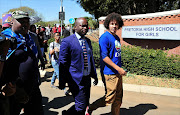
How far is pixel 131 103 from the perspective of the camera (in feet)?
13.2

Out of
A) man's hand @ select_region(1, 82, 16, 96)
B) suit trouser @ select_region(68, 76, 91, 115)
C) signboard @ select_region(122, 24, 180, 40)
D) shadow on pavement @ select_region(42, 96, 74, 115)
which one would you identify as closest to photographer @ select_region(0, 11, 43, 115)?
man's hand @ select_region(1, 82, 16, 96)

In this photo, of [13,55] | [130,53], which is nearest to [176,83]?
[130,53]

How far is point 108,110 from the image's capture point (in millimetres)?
3631

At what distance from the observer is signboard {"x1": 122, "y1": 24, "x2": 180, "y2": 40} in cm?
794

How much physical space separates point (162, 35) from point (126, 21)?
265 cm

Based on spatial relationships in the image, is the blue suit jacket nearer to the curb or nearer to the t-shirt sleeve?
the t-shirt sleeve

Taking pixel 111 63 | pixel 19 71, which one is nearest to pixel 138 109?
pixel 111 63

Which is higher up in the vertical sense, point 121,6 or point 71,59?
point 121,6

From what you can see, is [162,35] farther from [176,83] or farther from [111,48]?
[111,48]

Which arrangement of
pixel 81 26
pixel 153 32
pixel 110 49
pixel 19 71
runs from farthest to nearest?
pixel 153 32 < pixel 110 49 < pixel 81 26 < pixel 19 71

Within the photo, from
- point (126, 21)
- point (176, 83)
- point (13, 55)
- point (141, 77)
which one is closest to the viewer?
point (13, 55)

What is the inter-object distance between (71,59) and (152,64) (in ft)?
13.4

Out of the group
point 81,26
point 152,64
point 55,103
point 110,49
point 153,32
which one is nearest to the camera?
point 81,26

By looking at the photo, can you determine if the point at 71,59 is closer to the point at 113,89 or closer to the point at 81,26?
the point at 81,26
